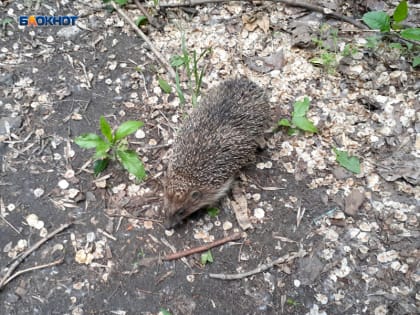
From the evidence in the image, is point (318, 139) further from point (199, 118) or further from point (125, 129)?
point (125, 129)

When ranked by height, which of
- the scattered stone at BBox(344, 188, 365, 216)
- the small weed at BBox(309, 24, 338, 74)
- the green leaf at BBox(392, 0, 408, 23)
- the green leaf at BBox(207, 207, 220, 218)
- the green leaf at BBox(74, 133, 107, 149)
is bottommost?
the green leaf at BBox(207, 207, 220, 218)

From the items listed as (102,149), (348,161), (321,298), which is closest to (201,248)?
(321,298)

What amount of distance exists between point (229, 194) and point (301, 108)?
1308mm

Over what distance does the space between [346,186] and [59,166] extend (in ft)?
10.1

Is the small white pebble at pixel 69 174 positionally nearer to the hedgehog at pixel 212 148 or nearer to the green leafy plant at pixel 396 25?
the hedgehog at pixel 212 148

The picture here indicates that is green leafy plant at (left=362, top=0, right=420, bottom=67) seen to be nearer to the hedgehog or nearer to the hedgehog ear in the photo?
the hedgehog

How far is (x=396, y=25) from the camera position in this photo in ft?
17.4

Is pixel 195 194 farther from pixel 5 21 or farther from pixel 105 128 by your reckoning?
pixel 5 21

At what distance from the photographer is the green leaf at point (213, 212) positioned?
14.4ft

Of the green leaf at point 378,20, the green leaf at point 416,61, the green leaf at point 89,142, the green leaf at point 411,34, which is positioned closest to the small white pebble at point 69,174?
the green leaf at point 89,142

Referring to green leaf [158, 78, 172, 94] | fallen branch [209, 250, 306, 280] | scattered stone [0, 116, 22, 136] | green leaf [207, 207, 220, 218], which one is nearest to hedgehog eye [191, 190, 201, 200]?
green leaf [207, 207, 220, 218]

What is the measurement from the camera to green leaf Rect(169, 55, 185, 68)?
5.35 m

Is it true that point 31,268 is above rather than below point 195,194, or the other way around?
below

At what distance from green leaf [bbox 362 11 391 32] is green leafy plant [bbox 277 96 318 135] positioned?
1.38 m
